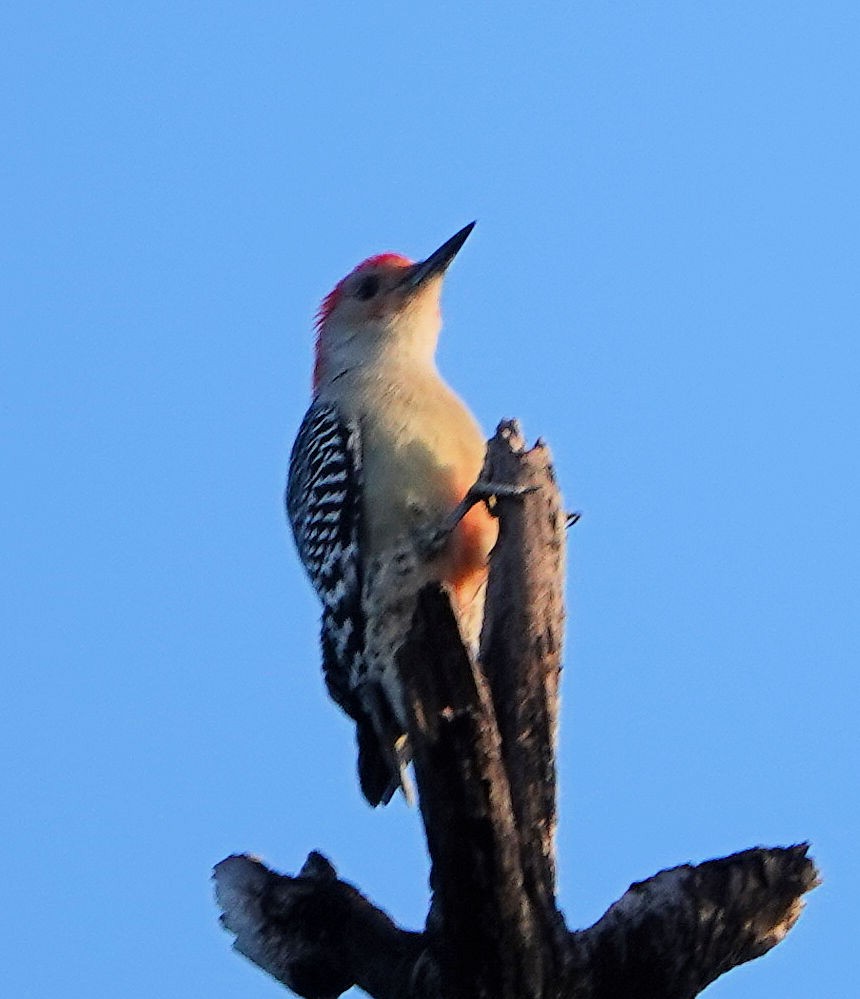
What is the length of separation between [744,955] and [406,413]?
3.71 metres

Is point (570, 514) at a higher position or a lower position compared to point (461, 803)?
higher

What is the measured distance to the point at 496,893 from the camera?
510 cm

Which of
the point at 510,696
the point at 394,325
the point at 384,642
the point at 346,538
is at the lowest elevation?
the point at 510,696

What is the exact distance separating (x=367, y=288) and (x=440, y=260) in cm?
56

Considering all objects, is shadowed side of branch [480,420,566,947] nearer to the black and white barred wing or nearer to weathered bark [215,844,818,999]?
weathered bark [215,844,818,999]

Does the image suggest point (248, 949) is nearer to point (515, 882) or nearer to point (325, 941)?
point (325, 941)

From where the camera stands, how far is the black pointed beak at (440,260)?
9.52 metres

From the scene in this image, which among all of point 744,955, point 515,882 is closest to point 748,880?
point 744,955

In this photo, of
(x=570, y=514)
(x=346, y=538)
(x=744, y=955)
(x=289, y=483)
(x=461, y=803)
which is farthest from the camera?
(x=289, y=483)

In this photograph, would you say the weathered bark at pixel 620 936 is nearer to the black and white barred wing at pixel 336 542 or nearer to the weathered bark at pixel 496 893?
the weathered bark at pixel 496 893

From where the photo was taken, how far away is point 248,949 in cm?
571

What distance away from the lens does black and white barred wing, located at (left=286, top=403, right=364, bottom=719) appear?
8000 millimetres

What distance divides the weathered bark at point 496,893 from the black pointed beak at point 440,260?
3.90 meters

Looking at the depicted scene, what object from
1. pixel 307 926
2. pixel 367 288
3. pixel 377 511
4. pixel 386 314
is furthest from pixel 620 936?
pixel 367 288
